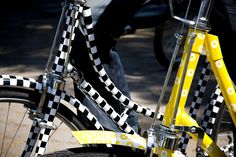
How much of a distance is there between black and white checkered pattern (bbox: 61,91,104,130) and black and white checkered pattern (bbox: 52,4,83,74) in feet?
0.51

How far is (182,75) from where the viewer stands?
254 centimetres

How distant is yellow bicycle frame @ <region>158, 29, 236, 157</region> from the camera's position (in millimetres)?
2574

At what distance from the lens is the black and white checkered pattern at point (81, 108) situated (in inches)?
114

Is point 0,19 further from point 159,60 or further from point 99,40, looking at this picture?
point 99,40

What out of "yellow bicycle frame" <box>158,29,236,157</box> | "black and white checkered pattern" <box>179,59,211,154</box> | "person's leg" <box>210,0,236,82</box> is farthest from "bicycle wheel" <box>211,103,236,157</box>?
"yellow bicycle frame" <box>158,29,236,157</box>

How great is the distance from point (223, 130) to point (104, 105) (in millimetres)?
780

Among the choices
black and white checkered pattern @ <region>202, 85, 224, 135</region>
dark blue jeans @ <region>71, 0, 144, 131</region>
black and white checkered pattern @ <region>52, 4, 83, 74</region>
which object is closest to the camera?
black and white checkered pattern @ <region>52, 4, 83, 74</region>

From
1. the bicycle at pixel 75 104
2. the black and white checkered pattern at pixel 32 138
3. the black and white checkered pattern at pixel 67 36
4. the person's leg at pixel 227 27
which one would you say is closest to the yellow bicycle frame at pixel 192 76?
the bicycle at pixel 75 104

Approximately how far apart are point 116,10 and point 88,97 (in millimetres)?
478

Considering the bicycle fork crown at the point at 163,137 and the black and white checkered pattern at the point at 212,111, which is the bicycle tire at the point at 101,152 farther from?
the black and white checkered pattern at the point at 212,111

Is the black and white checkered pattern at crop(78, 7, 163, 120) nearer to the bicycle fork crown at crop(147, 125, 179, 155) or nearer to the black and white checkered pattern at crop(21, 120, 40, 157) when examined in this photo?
the black and white checkered pattern at crop(21, 120, 40, 157)

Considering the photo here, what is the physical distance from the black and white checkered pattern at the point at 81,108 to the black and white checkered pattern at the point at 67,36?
155 mm

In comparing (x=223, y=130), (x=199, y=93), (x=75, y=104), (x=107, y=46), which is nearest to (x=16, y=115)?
(x=107, y=46)

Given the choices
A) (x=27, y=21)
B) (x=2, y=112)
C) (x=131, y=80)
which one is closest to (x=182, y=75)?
(x=2, y=112)
